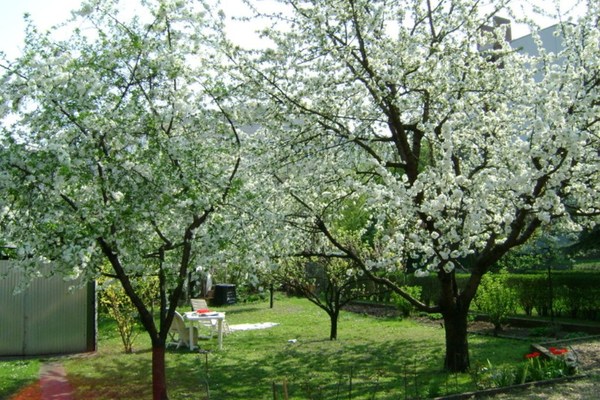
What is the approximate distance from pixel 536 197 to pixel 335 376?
4061 mm

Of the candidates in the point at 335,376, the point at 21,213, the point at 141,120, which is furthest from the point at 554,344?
the point at 21,213

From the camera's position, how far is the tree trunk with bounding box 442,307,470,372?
8.81 metres

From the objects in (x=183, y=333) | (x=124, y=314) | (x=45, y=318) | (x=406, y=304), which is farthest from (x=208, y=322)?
(x=406, y=304)

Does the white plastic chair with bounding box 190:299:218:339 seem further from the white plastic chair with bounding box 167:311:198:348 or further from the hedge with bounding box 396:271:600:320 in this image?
the hedge with bounding box 396:271:600:320

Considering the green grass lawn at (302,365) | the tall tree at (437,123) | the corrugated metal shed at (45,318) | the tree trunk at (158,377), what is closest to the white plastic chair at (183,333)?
the green grass lawn at (302,365)

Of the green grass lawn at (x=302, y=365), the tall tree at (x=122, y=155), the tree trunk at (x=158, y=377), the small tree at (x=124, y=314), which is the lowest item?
the green grass lawn at (x=302, y=365)

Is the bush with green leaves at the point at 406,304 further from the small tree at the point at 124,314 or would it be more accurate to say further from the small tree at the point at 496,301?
the small tree at the point at 124,314

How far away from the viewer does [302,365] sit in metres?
10.3

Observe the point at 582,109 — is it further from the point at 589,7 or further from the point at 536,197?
the point at 589,7

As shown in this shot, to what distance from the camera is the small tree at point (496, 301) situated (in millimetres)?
13398

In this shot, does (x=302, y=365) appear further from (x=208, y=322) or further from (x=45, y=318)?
(x=45, y=318)

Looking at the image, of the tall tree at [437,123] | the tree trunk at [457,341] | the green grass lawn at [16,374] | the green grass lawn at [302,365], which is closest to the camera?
the tall tree at [437,123]

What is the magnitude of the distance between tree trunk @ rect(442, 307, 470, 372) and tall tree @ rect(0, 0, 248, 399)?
3.93 metres

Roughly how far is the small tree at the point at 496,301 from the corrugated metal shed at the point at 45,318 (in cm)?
875
